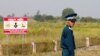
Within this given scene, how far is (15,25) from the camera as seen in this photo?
18766mm

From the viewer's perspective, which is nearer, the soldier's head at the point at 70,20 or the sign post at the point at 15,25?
the soldier's head at the point at 70,20

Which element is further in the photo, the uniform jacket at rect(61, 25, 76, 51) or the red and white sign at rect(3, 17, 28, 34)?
the red and white sign at rect(3, 17, 28, 34)

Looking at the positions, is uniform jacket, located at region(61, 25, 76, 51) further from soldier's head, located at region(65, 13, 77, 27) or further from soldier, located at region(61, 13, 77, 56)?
soldier's head, located at region(65, 13, 77, 27)

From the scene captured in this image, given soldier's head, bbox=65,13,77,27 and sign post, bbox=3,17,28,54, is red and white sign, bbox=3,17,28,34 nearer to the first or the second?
sign post, bbox=3,17,28,54

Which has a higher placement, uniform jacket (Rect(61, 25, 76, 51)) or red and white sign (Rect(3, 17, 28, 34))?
uniform jacket (Rect(61, 25, 76, 51))

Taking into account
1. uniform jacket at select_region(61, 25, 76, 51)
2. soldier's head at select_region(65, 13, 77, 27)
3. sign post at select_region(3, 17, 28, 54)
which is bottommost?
sign post at select_region(3, 17, 28, 54)

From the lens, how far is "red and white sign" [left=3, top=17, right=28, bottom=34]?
18547 millimetres

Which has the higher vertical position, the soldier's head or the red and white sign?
the soldier's head

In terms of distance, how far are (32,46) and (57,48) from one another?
223 cm

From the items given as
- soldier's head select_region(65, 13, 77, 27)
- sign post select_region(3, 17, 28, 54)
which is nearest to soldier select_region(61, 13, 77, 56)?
soldier's head select_region(65, 13, 77, 27)

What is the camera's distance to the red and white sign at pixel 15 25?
1855 centimetres

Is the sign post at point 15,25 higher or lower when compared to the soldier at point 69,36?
lower

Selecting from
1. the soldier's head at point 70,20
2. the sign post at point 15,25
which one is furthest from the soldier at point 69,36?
the sign post at point 15,25

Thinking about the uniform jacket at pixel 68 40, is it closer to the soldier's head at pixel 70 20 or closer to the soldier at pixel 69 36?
the soldier at pixel 69 36
